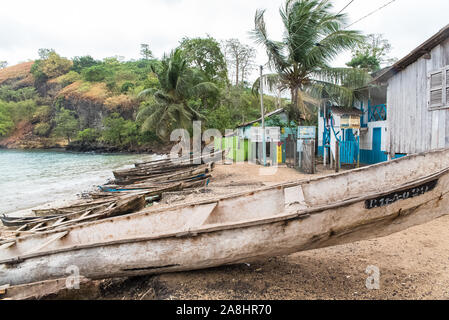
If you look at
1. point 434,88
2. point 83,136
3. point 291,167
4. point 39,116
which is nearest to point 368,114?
point 291,167

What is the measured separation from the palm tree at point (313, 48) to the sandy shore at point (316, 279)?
437 inches

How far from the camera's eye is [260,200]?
4.24m

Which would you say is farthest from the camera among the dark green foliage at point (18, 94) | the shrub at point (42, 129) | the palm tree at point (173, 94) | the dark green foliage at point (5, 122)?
the dark green foliage at point (18, 94)

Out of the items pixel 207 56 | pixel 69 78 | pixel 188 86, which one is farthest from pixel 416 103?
pixel 69 78

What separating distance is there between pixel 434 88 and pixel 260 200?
6505 millimetres

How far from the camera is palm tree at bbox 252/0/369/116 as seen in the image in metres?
14.0

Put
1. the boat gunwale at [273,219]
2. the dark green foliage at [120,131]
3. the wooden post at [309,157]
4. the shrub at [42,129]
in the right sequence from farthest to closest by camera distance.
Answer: the shrub at [42,129]
the dark green foliage at [120,131]
the wooden post at [309,157]
the boat gunwale at [273,219]

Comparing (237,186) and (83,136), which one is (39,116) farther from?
(237,186)

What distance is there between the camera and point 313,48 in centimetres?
1451

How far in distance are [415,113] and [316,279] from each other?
7.12m

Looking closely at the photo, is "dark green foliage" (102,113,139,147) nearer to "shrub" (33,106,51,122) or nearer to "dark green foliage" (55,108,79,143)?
"dark green foliage" (55,108,79,143)

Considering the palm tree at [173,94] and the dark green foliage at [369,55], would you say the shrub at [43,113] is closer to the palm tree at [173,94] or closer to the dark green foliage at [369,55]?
the palm tree at [173,94]

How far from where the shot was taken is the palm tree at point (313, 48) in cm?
1405

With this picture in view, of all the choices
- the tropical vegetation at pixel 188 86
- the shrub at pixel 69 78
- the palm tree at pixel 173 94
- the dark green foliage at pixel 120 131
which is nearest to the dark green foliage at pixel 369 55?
the tropical vegetation at pixel 188 86
